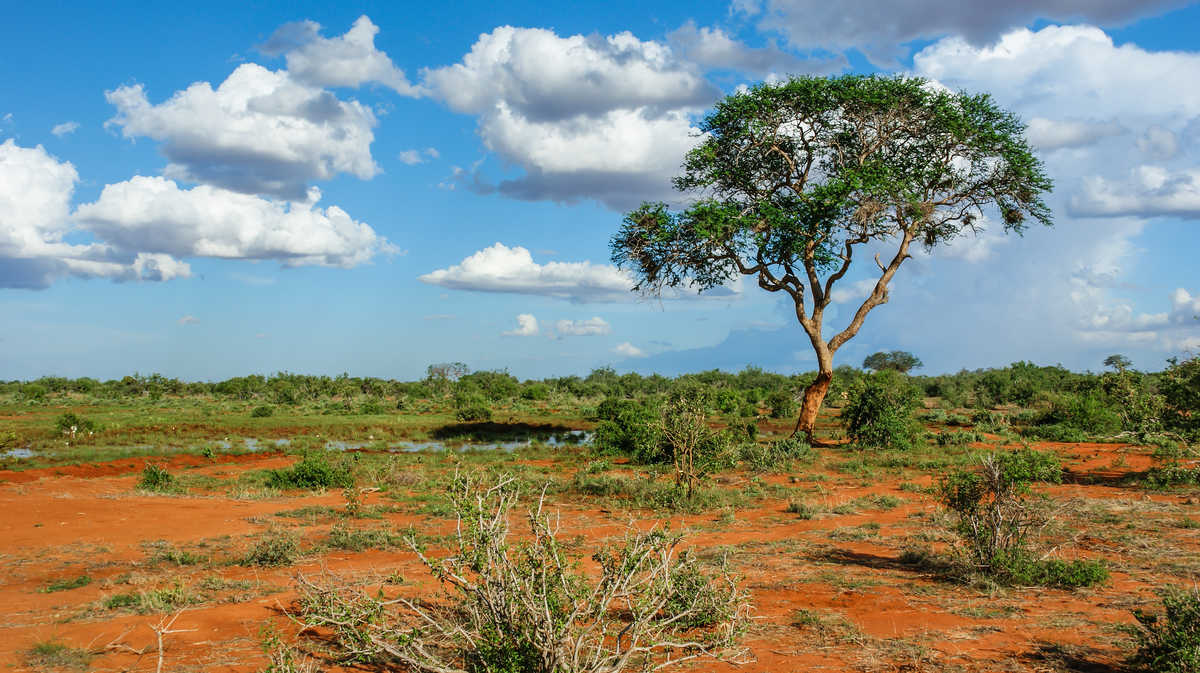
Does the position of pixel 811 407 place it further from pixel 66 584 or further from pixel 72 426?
pixel 72 426

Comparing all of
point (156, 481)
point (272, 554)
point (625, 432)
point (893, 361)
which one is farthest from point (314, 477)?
point (893, 361)

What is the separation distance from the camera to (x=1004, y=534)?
934 centimetres

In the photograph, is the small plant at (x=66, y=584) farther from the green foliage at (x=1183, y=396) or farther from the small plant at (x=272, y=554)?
the green foliage at (x=1183, y=396)

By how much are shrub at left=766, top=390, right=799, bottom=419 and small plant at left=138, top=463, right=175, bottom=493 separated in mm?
30341

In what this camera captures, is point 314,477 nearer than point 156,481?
Yes

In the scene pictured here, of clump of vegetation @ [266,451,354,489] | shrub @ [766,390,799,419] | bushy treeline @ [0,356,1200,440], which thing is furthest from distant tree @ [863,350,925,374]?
clump of vegetation @ [266,451,354,489]

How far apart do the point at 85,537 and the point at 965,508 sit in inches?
578

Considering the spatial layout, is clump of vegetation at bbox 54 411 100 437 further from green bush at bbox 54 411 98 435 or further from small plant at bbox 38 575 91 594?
small plant at bbox 38 575 91 594

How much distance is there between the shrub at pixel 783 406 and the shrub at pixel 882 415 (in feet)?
46.4

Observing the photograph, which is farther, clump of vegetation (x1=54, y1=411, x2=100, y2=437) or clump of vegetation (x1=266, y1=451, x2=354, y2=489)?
clump of vegetation (x1=54, y1=411, x2=100, y2=437)

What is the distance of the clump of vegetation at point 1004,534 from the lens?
895 cm

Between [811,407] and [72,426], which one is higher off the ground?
[811,407]

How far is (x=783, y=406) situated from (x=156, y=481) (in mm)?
30863

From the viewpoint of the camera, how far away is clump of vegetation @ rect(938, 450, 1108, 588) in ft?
29.4
